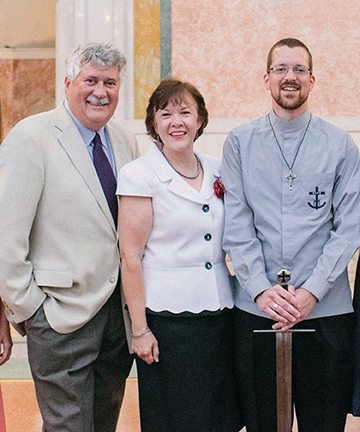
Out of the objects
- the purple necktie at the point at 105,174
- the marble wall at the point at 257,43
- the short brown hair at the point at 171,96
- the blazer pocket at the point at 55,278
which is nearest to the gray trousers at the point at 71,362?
the blazer pocket at the point at 55,278

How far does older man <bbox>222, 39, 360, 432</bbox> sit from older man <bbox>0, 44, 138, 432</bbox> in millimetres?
564

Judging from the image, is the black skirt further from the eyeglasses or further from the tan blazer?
the eyeglasses

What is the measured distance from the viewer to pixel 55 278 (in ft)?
7.60

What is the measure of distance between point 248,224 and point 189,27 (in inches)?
118

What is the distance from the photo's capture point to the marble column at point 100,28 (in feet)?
15.7

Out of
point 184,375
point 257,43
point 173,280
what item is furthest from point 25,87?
point 184,375

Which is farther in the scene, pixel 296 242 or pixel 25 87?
pixel 25 87

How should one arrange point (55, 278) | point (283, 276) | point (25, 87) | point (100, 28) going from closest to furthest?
point (283, 276), point (55, 278), point (100, 28), point (25, 87)

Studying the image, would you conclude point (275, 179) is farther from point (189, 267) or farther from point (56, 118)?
point (56, 118)

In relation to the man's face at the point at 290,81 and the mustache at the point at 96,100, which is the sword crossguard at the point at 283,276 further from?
the mustache at the point at 96,100

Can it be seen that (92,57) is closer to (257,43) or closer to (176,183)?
(176,183)

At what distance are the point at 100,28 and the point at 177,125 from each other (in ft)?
9.26

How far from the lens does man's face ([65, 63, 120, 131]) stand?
2404mm

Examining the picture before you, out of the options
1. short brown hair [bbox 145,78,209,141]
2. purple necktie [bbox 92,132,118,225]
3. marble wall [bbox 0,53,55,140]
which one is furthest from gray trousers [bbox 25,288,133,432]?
marble wall [bbox 0,53,55,140]
